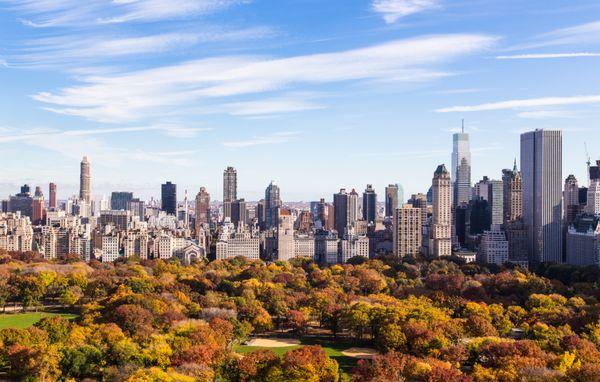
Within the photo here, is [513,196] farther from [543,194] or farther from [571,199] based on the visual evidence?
[543,194]

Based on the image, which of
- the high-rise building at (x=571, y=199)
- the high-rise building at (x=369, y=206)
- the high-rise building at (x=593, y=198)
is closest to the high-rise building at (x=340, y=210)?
the high-rise building at (x=369, y=206)

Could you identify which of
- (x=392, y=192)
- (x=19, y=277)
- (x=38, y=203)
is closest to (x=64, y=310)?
(x=19, y=277)

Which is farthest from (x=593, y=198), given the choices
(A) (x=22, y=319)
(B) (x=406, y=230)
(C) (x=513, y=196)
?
(A) (x=22, y=319)

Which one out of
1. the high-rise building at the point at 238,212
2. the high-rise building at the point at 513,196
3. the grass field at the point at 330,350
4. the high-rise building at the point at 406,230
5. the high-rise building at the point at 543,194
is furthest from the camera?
the high-rise building at the point at 238,212

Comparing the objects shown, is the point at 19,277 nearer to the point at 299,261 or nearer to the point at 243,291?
the point at 243,291

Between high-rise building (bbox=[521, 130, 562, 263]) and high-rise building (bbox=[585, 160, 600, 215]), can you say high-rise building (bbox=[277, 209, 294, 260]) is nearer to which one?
high-rise building (bbox=[521, 130, 562, 263])

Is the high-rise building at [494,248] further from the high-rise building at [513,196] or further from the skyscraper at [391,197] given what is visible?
the skyscraper at [391,197]

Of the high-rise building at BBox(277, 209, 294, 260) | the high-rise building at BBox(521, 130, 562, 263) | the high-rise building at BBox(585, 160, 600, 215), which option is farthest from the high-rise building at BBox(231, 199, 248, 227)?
the high-rise building at BBox(585, 160, 600, 215)
